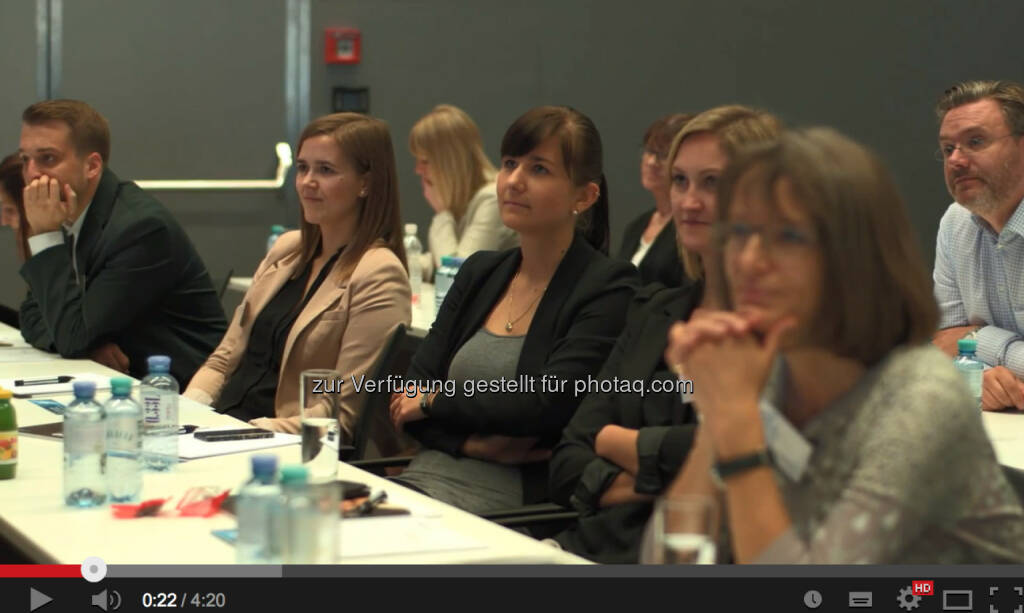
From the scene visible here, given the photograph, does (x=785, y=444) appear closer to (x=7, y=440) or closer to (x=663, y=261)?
(x=7, y=440)

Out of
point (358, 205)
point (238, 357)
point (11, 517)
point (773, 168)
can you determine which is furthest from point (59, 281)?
point (773, 168)

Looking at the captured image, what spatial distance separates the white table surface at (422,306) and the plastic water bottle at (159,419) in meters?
1.68

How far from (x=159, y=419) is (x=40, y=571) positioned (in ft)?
3.27

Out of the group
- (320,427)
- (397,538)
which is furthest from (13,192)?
(397,538)

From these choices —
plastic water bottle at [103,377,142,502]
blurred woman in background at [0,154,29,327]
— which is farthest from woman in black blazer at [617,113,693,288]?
plastic water bottle at [103,377,142,502]

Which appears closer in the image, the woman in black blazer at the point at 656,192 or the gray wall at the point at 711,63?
the woman in black blazer at the point at 656,192

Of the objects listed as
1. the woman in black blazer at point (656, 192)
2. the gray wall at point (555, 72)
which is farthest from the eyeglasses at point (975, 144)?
the gray wall at point (555, 72)

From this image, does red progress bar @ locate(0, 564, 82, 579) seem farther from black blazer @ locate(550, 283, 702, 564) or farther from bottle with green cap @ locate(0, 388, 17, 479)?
black blazer @ locate(550, 283, 702, 564)

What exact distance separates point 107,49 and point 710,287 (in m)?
6.17

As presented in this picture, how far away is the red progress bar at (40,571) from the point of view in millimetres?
1669
